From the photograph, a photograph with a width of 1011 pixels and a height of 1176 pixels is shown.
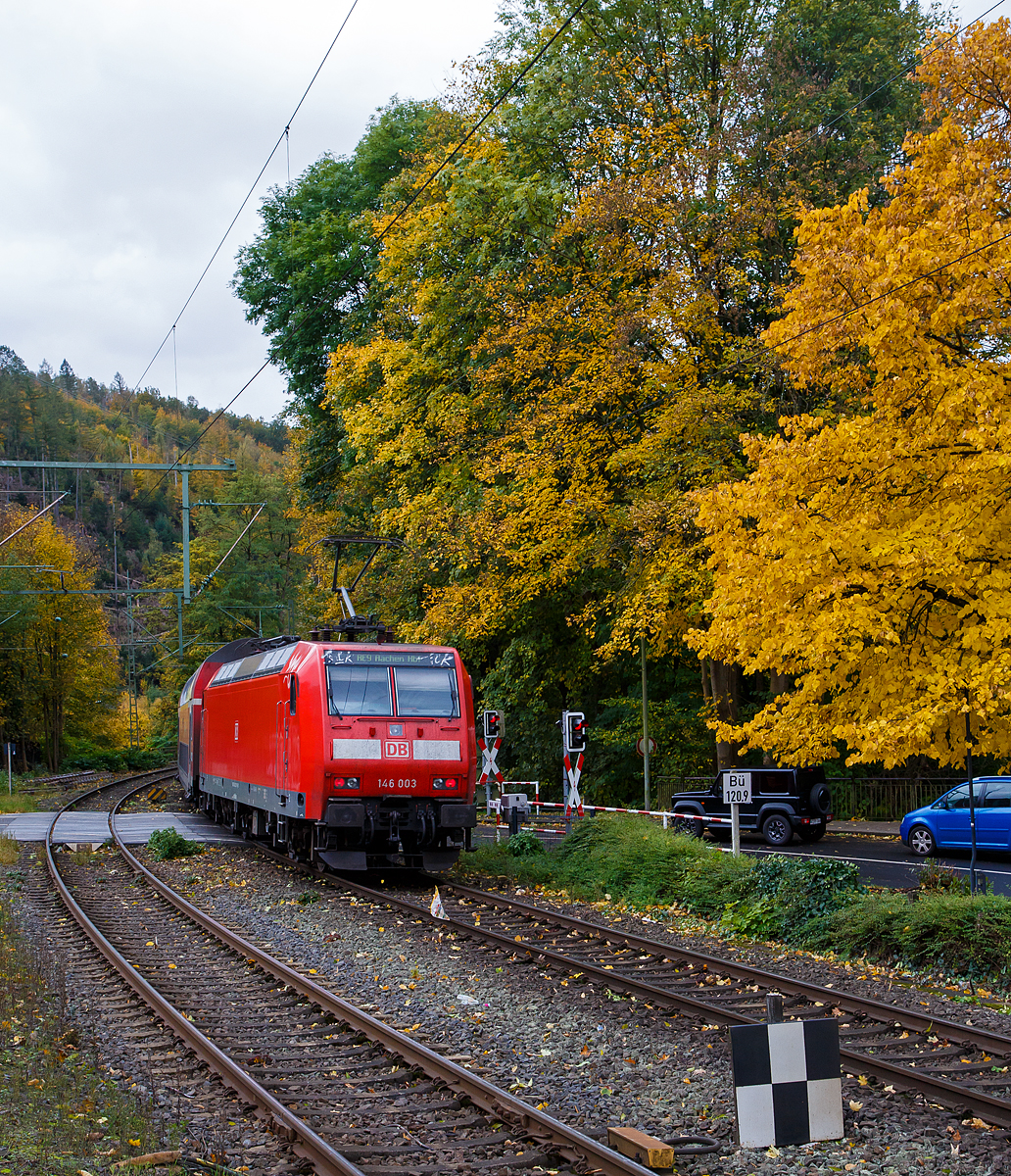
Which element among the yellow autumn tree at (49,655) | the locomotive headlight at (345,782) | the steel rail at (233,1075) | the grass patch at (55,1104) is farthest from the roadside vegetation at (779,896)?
the yellow autumn tree at (49,655)

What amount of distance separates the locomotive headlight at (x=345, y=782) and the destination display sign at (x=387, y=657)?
1624 millimetres

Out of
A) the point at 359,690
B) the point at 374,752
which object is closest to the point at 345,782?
the point at 374,752

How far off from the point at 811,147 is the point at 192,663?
54175 mm

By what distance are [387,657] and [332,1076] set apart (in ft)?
32.0

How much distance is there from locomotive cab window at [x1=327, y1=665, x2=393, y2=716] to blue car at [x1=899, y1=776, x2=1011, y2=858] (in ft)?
33.5

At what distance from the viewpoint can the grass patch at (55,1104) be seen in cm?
632

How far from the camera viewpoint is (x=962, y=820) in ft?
70.0

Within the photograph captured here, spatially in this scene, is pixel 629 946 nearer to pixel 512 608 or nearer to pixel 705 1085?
pixel 705 1085

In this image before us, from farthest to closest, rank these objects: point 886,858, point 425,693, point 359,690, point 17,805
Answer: point 17,805 → point 886,858 → point 425,693 → point 359,690

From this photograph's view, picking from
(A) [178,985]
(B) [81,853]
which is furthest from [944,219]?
(B) [81,853]

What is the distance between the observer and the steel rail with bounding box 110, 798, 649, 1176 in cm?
630

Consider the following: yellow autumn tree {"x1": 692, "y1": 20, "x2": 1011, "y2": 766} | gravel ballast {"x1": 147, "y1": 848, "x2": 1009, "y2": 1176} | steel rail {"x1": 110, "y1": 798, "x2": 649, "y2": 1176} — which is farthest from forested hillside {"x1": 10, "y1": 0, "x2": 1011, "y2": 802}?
steel rail {"x1": 110, "y1": 798, "x2": 649, "y2": 1176}

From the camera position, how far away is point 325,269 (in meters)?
37.9

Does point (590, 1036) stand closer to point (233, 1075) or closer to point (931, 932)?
point (233, 1075)
